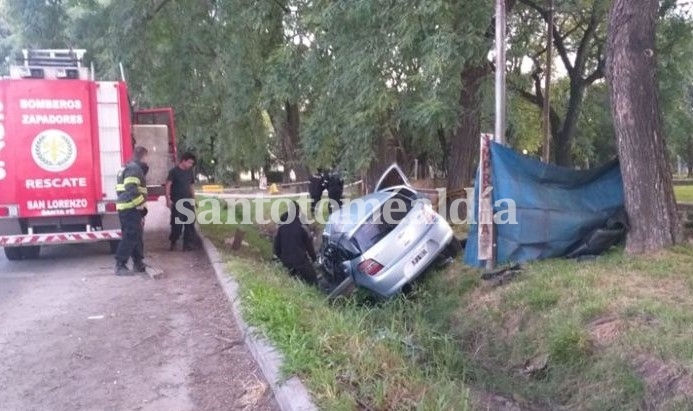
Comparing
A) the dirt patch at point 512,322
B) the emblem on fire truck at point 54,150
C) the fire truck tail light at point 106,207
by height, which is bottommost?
the dirt patch at point 512,322

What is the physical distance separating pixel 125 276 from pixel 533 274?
5.58 meters

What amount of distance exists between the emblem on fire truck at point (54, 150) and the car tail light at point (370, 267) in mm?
5016

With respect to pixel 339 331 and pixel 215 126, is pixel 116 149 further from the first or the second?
pixel 215 126

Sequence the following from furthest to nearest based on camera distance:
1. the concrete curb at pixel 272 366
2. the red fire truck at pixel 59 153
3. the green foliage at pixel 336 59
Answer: the red fire truck at pixel 59 153 < the green foliage at pixel 336 59 < the concrete curb at pixel 272 366

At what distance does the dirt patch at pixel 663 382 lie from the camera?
4.82 metres

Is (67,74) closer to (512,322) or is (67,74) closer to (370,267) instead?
(370,267)

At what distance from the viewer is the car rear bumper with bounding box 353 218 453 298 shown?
8.55 meters

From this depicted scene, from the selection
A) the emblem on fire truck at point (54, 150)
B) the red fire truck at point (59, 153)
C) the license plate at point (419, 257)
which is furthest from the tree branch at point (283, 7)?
the license plate at point (419, 257)

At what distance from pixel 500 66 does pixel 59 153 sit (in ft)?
22.1

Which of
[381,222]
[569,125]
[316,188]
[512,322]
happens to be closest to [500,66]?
[381,222]

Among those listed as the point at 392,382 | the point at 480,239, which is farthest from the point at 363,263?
the point at 392,382

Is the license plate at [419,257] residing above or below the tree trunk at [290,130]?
below

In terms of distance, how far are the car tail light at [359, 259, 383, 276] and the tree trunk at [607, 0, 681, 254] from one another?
10.4 ft

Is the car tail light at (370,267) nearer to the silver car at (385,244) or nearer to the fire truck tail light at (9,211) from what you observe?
the silver car at (385,244)
